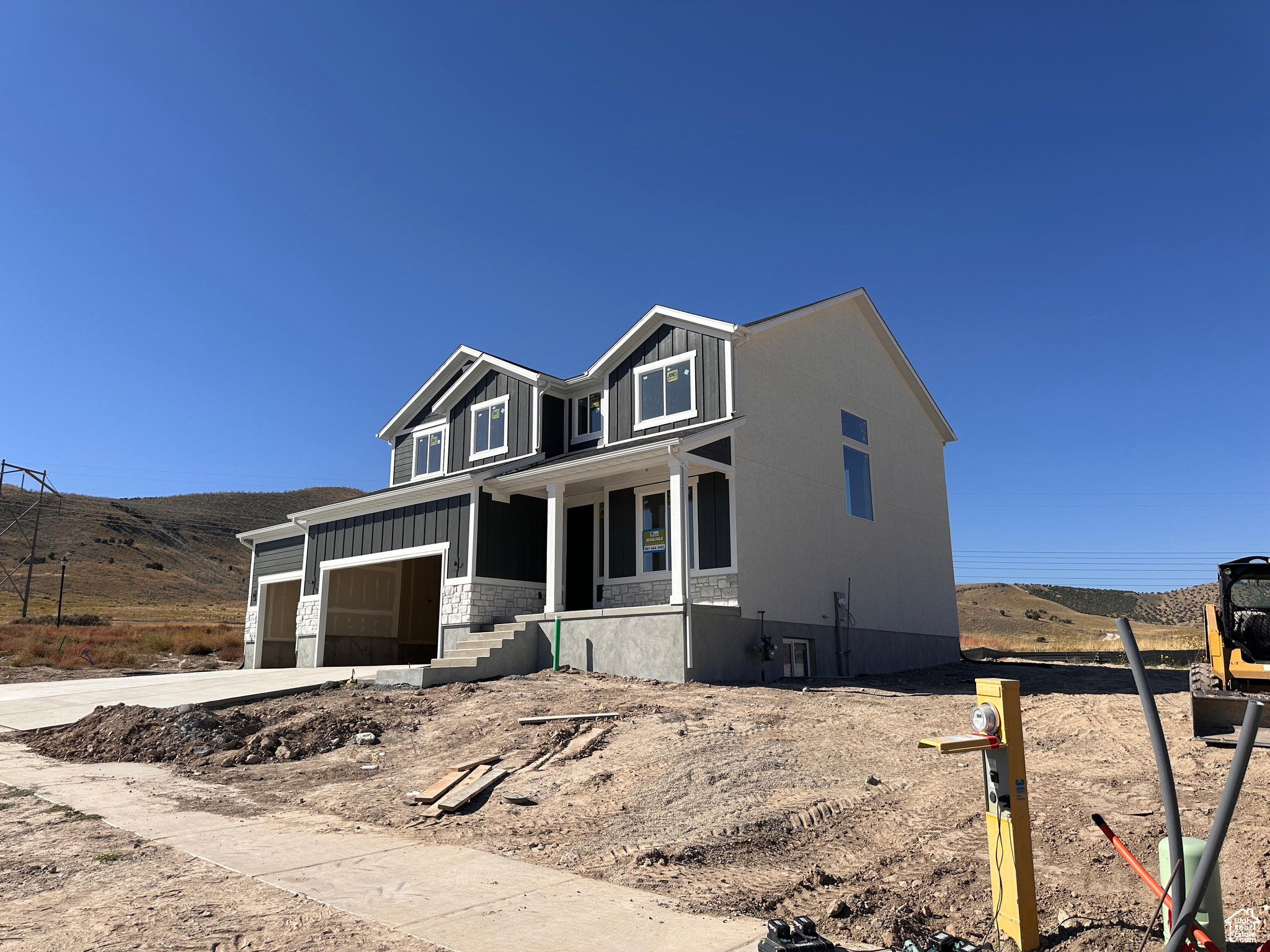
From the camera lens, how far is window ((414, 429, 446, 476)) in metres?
22.9

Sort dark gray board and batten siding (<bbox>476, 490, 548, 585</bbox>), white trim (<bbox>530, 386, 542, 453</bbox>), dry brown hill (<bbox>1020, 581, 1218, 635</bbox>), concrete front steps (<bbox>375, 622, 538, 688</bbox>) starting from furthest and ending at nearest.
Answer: dry brown hill (<bbox>1020, 581, 1218, 635</bbox>) → white trim (<bbox>530, 386, 542, 453</bbox>) → dark gray board and batten siding (<bbox>476, 490, 548, 585</bbox>) → concrete front steps (<bbox>375, 622, 538, 688</bbox>)

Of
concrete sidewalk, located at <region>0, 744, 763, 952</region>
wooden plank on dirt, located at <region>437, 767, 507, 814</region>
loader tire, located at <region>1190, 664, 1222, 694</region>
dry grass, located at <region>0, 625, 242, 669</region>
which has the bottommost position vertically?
concrete sidewalk, located at <region>0, 744, 763, 952</region>

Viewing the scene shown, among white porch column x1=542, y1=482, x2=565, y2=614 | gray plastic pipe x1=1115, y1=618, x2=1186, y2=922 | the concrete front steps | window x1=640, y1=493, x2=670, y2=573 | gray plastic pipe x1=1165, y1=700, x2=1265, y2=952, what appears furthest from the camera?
window x1=640, y1=493, x2=670, y2=573

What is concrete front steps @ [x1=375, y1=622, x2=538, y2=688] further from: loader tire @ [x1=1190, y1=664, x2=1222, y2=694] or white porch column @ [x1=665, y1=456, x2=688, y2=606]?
loader tire @ [x1=1190, y1=664, x2=1222, y2=694]

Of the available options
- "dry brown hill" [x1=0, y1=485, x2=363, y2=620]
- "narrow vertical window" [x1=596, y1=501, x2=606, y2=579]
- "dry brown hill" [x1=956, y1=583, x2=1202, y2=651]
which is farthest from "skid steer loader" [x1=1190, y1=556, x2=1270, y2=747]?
"dry brown hill" [x1=0, y1=485, x2=363, y2=620]

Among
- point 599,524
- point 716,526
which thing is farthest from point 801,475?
point 599,524

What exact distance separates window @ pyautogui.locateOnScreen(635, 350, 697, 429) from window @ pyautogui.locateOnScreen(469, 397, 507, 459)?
4.20 m

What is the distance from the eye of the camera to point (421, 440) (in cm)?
2359

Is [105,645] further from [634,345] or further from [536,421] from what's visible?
[634,345]

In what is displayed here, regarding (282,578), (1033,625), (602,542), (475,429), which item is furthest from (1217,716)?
(1033,625)

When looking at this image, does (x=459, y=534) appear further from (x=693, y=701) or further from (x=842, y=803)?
(x=842, y=803)

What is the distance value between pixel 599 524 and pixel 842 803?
12.0m

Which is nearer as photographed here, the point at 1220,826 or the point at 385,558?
the point at 1220,826

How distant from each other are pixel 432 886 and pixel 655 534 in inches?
472
